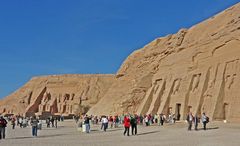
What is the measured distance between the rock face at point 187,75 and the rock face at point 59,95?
33099 millimetres

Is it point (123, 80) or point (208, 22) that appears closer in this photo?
point (208, 22)

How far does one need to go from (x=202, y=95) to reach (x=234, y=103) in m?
5.18

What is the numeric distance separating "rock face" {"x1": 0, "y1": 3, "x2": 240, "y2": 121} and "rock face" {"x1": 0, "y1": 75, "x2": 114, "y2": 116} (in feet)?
108

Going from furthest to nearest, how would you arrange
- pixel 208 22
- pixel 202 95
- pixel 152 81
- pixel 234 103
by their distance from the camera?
pixel 152 81 < pixel 208 22 < pixel 202 95 < pixel 234 103

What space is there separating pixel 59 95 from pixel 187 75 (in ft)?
201

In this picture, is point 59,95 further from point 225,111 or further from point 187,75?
point 225,111

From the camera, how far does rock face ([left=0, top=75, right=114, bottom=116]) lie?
95438 mm

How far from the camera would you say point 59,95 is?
101125 millimetres

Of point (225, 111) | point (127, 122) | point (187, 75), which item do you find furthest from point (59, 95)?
point (127, 122)

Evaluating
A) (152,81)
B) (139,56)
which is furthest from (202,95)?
(139,56)

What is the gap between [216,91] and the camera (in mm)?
37219

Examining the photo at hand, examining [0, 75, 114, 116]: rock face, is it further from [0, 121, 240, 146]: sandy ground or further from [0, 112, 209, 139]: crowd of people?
[0, 121, 240, 146]: sandy ground

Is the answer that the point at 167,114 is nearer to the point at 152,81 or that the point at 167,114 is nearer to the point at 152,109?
the point at 152,109

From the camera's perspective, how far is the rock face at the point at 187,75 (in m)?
36.7
